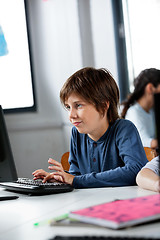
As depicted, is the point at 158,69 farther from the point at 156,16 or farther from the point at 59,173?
the point at 59,173

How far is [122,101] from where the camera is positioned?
11.1 ft

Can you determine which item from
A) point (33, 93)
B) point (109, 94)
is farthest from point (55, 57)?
point (109, 94)

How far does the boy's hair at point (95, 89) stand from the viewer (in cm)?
184

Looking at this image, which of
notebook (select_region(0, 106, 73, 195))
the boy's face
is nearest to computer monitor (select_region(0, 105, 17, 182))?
notebook (select_region(0, 106, 73, 195))

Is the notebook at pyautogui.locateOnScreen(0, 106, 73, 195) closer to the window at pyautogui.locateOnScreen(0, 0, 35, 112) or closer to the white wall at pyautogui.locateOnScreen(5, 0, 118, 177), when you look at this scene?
the white wall at pyautogui.locateOnScreen(5, 0, 118, 177)

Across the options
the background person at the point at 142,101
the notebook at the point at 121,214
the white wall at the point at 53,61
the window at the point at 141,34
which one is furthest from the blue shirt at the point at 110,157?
the window at the point at 141,34

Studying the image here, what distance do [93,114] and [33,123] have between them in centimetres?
167

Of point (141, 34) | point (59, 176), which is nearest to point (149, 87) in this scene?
point (141, 34)

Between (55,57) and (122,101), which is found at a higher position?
(55,57)

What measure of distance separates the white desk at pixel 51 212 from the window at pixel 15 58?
1952 mm

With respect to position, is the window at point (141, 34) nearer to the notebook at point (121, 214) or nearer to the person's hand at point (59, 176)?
the person's hand at point (59, 176)

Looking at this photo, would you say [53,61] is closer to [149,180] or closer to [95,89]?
[95,89]

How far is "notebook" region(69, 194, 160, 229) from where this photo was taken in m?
0.85

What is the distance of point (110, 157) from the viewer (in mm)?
1849
